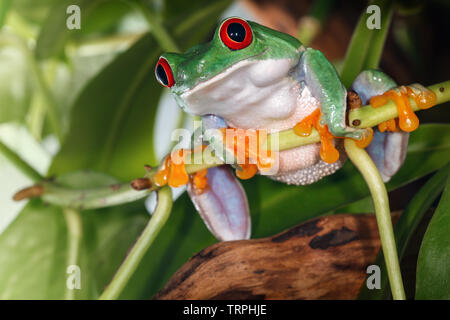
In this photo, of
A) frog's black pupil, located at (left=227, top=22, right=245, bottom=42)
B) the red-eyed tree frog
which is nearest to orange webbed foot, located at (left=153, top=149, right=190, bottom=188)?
the red-eyed tree frog

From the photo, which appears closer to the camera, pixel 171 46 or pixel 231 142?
pixel 231 142

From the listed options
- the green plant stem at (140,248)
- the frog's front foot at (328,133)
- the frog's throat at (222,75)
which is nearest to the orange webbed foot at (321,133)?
the frog's front foot at (328,133)

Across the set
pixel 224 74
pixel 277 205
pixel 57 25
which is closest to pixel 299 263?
pixel 277 205

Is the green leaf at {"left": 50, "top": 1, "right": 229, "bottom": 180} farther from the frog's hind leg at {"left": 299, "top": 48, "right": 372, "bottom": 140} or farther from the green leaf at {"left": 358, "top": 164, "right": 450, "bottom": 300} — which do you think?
the green leaf at {"left": 358, "top": 164, "right": 450, "bottom": 300}
